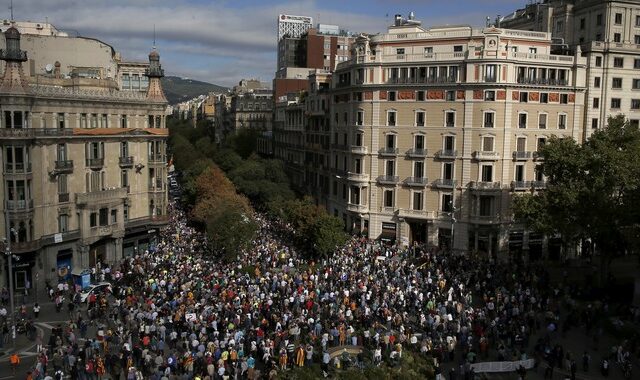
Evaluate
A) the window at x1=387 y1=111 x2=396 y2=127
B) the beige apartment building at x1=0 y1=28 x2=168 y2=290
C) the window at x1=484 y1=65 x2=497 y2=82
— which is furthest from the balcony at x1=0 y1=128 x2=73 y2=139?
the window at x1=484 y1=65 x2=497 y2=82

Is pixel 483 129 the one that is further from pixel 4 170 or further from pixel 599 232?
pixel 4 170

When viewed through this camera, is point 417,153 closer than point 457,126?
No

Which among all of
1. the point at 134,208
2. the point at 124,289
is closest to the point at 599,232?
the point at 124,289

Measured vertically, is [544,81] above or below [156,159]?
above

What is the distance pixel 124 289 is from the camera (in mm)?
42531

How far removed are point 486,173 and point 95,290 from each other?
35980 mm

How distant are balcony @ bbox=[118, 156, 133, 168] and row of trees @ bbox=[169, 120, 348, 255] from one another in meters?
8.65

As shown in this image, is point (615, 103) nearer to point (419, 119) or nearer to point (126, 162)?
point (419, 119)

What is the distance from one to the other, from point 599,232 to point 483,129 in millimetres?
16818

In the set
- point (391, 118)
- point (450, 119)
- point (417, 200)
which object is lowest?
point (417, 200)

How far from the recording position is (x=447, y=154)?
5822 centimetres

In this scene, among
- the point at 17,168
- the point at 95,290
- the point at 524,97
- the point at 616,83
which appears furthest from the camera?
the point at 616,83

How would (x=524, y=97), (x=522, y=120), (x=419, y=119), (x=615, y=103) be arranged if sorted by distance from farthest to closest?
(x=615, y=103)
(x=419, y=119)
(x=522, y=120)
(x=524, y=97)

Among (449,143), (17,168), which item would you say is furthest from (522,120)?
(17,168)
